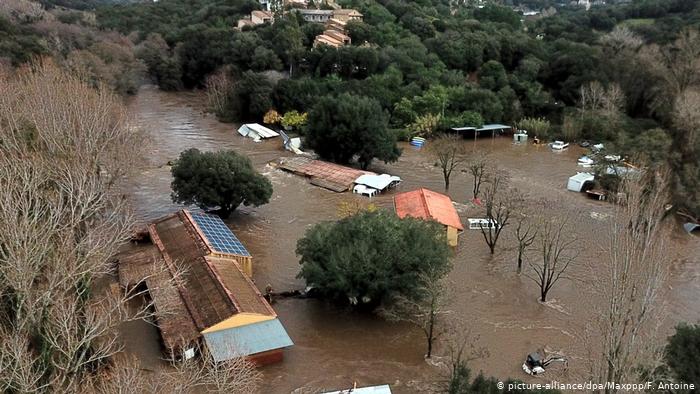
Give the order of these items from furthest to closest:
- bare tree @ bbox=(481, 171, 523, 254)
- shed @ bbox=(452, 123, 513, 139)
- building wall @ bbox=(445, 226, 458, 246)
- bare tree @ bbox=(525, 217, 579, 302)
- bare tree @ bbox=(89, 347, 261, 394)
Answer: shed @ bbox=(452, 123, 513, 139)
building wall @ bbox=(445, 226, 458, 246)
bare tree @ bbox=(481, 171, 523, 254)
bare tree @ bbox=(525, 217, 579, 302)
bare tree @ bbox=(89, 347, 261, 394)

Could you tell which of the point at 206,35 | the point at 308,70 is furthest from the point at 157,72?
the point at 308,70

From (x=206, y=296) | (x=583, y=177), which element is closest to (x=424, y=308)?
(x=206, y=296)

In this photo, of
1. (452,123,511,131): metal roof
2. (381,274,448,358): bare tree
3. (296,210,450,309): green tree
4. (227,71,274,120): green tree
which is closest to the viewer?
(381,274,448,358): bare tree

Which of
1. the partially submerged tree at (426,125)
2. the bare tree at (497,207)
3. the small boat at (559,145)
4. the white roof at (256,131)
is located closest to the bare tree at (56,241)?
the bare tree at (497,207)

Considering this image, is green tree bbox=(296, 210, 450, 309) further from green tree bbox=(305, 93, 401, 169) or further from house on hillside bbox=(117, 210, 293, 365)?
green tree bbox=(305, 93, 401, 169)

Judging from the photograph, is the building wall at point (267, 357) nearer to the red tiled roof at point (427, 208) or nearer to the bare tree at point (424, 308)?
the bare tree at point (424, 308)

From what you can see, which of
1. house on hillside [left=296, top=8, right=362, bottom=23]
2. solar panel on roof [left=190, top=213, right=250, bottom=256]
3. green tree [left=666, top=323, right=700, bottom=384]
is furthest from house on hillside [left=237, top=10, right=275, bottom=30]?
green tree [left=666, top=323, right=700, bottom=384]
